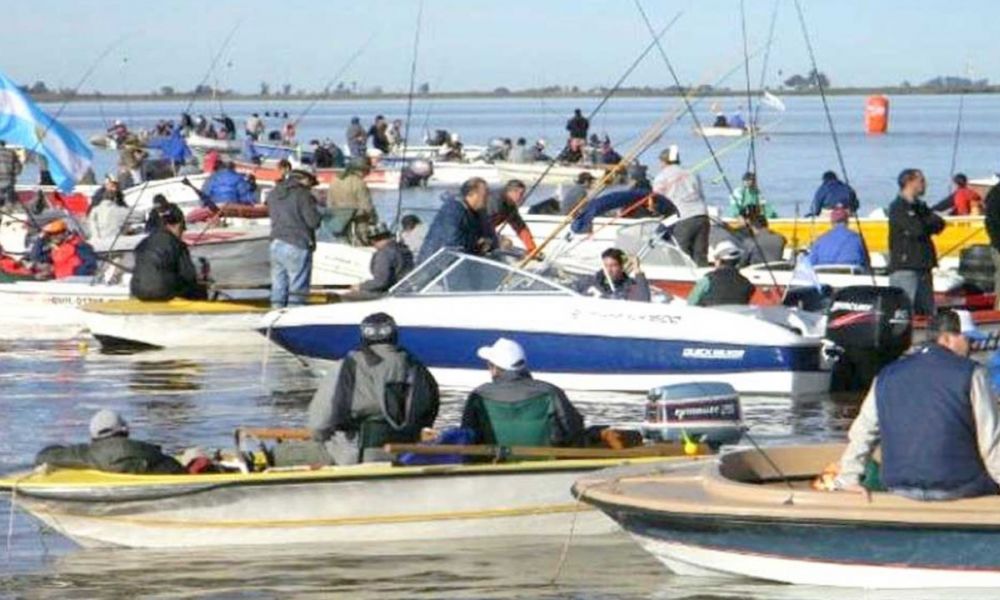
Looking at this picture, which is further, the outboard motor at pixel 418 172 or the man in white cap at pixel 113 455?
the outboard motor at pixel 418 172

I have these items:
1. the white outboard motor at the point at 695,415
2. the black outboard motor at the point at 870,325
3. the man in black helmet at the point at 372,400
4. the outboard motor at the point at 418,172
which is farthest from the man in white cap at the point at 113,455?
the outboard motor at the point at 418,172

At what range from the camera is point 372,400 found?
488 inches

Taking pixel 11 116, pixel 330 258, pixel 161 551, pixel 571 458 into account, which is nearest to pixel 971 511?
pixel 571 458

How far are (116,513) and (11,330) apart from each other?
455 inches

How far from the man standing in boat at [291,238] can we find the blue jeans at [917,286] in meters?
5.43

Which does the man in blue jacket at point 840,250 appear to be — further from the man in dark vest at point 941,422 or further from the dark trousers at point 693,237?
the man in dark vest at point 941,422

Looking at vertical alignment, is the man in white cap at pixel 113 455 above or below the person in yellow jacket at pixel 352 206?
below

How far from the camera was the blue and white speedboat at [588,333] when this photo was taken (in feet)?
57.7

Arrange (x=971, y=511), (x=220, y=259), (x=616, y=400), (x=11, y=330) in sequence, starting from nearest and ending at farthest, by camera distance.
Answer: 1. (x=971, y=511)
2. (x=616, y=400)
3. (x=11, y=330)
4. (x=220, y=259)

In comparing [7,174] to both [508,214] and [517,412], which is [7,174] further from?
[517,412]

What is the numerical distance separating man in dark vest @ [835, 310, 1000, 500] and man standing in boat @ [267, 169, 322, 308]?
38.6ft

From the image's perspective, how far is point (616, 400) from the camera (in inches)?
704

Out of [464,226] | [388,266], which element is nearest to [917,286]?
[464,226]

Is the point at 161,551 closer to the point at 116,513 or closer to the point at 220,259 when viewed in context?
the point at 116,513
